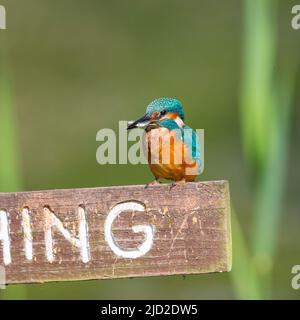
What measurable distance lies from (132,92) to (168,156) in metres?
2.14

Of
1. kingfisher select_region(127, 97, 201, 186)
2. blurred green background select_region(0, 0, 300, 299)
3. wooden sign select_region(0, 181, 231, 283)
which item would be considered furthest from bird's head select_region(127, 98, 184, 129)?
blurred green background select_region(0, 0, 300, 299)

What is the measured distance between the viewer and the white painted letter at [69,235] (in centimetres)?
148

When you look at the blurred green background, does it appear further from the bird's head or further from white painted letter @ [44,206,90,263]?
white painted letter @ [44,206,90,263]

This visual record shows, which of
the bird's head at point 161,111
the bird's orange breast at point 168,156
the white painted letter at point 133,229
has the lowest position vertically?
the white painted letter at point 133,229

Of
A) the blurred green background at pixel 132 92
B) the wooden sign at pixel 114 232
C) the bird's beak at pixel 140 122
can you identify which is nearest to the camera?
the wooden sign at pixel 114 232

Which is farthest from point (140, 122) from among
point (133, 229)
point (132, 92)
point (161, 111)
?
point (132, 92)

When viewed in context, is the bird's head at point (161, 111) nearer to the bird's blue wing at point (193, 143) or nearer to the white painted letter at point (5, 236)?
the bird's blue wing at point (193, 143)

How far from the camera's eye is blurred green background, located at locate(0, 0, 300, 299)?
2.96 meters

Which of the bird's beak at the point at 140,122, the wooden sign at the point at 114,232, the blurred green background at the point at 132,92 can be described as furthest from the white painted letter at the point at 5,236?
the blurred green background at the point at 132,92

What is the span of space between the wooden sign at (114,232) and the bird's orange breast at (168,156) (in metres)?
0.21

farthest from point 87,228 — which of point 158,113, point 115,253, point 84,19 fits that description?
point 84,19

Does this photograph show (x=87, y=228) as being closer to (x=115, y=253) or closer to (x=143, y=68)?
(x=115, y=253)

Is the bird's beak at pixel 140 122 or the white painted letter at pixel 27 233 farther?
the bird's beak at pixel 140 122
